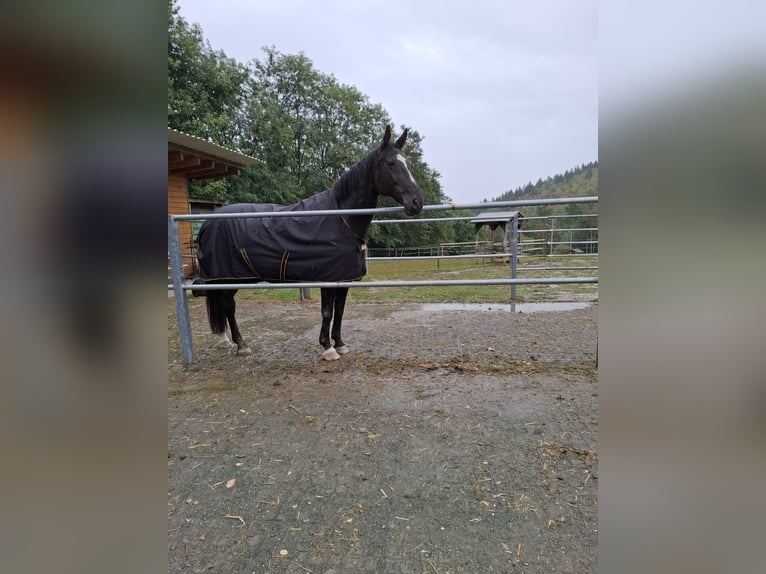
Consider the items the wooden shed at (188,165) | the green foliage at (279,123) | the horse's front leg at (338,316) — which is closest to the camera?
the horse's front leg at (338,316)

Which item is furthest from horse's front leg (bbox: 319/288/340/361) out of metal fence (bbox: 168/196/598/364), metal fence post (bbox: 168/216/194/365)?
metal fence post (bbox: 168/216/194/365)

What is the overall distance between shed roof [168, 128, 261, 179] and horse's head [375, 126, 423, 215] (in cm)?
401

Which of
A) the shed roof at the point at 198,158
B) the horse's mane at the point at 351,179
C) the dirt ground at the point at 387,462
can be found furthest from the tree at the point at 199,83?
the dirt ground at the point at 387,462

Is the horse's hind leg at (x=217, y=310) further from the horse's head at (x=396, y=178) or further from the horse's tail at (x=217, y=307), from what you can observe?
the horse's head at (x=396, y=178)

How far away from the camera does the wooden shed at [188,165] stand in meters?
6.01

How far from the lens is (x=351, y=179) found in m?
2.86

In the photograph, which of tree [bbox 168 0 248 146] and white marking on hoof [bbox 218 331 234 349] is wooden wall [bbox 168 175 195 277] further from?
tree [bbox 168 0 248 146]

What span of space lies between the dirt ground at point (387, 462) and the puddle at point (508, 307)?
1713mm

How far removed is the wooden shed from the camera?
237 inches

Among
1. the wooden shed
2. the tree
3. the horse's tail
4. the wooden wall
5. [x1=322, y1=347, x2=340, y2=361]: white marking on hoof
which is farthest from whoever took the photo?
the tree

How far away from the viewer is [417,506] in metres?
1.34

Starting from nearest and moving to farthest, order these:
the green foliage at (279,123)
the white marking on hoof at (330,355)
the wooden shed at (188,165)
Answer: the white marking on hoof at (330,355) → the wooden shed at (188,165) → the green foliage at (279,123)
